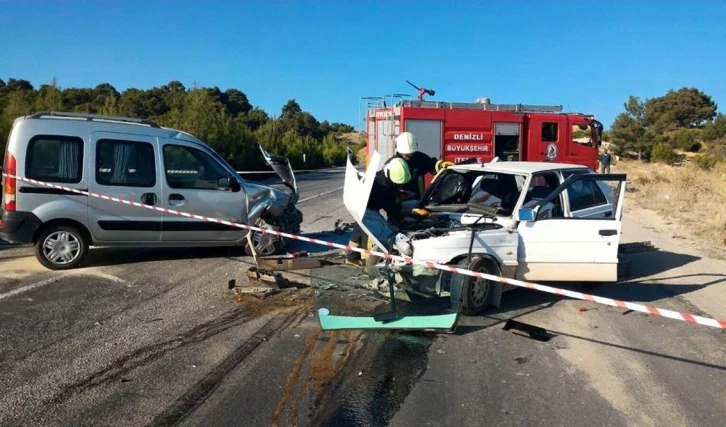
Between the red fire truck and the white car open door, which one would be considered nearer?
the white car open door

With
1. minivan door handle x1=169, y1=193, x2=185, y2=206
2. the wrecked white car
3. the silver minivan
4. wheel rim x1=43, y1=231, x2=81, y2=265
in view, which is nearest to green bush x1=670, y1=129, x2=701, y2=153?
the wrecked white car

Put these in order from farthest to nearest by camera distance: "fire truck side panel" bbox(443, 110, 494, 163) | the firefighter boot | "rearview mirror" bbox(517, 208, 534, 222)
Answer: "fire truck side panel" bbox(443, 110, 494, 163) < the firefighter boot < "rearview mirror" bbox(517, 208, 534, 222)

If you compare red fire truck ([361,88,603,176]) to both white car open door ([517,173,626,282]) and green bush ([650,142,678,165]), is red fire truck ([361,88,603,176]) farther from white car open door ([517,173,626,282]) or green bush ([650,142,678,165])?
green bush ([650,142,678,165])

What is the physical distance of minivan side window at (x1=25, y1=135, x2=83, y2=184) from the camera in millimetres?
7918

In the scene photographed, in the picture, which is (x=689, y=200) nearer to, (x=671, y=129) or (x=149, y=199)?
(x=149, y=199)

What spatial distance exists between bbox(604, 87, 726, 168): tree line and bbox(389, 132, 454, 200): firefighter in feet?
119

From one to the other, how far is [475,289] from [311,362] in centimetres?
208

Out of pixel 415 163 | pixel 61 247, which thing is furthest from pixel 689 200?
pixel 61 247

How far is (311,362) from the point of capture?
16.6 ft

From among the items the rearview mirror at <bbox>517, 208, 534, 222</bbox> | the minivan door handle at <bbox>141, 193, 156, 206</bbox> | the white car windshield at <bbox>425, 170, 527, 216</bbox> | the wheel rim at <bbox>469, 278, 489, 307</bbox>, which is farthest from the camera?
the minivan door handle at <bbox>141, 193, 156, 206</bbox>

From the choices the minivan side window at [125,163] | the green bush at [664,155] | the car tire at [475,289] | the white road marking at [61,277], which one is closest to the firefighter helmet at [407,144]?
the car tire at [475,289]

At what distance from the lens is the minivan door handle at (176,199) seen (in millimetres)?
8562

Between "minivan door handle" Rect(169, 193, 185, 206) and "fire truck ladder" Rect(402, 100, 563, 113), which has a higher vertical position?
"fire truck ladder" Rect(402, 100, 563, 113)

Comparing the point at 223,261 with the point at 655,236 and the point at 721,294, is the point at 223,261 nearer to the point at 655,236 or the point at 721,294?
the point at 721,294
